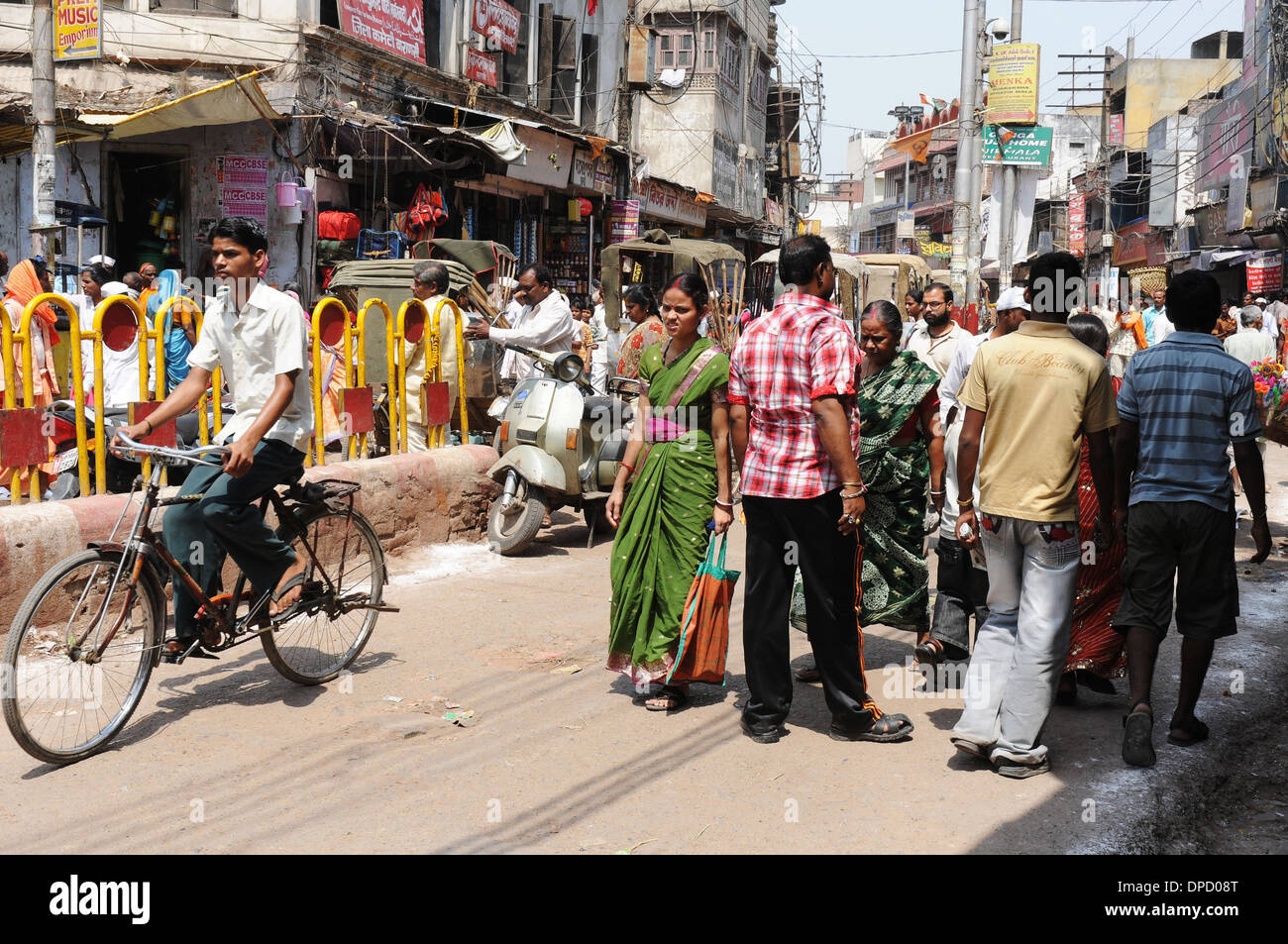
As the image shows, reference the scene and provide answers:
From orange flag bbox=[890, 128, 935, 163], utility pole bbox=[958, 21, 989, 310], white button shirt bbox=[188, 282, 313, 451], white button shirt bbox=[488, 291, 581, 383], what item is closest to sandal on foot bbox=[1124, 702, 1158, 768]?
white button shirt bbox=[188, 282, 313, 451]

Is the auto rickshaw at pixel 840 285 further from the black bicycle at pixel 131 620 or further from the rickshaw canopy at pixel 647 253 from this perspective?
the black bicycle at pixel 131 620

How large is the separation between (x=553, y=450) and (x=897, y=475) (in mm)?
3340

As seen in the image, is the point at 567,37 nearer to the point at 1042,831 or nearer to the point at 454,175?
the point at 454,175

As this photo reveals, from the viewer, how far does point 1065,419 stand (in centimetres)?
412

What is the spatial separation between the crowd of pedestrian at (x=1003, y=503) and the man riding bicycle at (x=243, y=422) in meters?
1.42

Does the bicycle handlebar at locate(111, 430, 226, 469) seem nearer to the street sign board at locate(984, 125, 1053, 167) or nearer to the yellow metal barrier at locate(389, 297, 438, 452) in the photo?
the yellow metal barrier at locate(389, 297, 438, 452)

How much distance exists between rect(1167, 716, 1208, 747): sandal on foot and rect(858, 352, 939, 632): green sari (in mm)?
1153

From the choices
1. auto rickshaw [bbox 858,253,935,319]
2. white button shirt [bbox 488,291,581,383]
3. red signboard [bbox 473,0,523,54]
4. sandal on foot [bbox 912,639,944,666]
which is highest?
red signboard [bbox 473,0,523,54]

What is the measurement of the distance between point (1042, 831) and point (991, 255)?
98.6 ft

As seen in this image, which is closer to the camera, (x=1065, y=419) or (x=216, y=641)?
(x=1065, y=419)

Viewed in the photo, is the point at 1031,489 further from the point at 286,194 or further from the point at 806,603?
the point at 286,194

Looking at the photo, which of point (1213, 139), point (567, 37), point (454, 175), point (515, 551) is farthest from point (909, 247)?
point (515, 551)

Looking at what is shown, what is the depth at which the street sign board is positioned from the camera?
989 inches

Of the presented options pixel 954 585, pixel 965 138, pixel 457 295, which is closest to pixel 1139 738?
pixel 954 585
